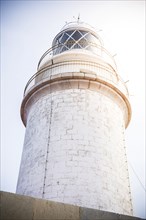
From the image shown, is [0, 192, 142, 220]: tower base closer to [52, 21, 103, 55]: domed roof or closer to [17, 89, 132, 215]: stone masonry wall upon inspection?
[17, 89, 132, 215]: stone masonry wall

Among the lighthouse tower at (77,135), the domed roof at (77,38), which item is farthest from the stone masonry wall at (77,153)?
the domed roof at (77,38)

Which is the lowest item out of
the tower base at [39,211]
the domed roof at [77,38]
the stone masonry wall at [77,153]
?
the tower base at [39,211]

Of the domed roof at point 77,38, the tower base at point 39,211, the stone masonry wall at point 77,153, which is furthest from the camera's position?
the domed roof at point 77,38

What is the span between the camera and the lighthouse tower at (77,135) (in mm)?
6141

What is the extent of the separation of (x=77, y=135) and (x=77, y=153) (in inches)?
21.4

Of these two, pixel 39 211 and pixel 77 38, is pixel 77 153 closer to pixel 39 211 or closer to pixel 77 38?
pixel 39 211

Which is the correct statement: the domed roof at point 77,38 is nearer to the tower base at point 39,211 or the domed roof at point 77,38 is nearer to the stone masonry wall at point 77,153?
the stone masonry wall at point 77,153

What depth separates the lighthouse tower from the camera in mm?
6141

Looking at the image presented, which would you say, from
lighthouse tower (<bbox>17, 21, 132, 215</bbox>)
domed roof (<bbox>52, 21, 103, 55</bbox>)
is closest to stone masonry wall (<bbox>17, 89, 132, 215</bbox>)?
lighthouse tower (<bbox>17, 21, 132, 215</bbox>)

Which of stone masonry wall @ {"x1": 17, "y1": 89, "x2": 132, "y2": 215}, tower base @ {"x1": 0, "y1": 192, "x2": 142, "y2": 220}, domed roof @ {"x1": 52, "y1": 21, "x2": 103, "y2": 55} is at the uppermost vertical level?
domed roof @ {"x1": 52, "y1": 21, "x2": 103, "y2": 55}

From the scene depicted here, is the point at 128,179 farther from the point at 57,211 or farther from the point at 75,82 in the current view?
the point at 57,211

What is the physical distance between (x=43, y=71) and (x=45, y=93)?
37.8 inches

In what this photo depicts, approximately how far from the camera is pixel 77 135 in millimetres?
6840

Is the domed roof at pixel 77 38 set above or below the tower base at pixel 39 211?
above
